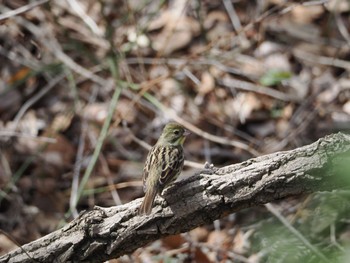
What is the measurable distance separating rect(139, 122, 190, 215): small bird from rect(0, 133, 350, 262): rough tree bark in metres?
0.10

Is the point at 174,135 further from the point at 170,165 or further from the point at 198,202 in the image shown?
the point at 198,202

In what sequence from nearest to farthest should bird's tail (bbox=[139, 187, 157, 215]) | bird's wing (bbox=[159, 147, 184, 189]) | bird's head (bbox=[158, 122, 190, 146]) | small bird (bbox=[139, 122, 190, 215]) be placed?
bird's tail (bbox=[139, 187, 157, 215]) → small bird (bbox=[139, 122, 190, 215]) → bird's wing (bbox=[159, 147, 184, 189]) → bird's head (bbox=[158, 122, 190, 146])

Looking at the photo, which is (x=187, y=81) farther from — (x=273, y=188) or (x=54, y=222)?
(x=273, y=188)

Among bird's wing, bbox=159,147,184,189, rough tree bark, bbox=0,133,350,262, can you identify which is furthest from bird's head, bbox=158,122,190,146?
rough tree bark, bbox=0,133,350,262

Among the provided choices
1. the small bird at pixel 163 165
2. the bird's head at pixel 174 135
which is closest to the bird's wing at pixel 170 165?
the small bird at pixel 163 165

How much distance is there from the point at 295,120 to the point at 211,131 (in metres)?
0.87

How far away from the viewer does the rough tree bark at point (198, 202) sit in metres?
3.02

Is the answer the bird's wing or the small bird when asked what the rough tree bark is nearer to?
the small bird

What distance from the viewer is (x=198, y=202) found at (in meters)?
3.24

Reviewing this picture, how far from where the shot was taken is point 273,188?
3111 millimetres

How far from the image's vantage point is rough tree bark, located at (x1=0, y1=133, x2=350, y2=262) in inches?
119

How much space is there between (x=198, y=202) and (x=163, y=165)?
2.44 feet

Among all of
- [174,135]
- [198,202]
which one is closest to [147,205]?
[198,202]

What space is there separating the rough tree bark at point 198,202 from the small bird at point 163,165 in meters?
0.10
